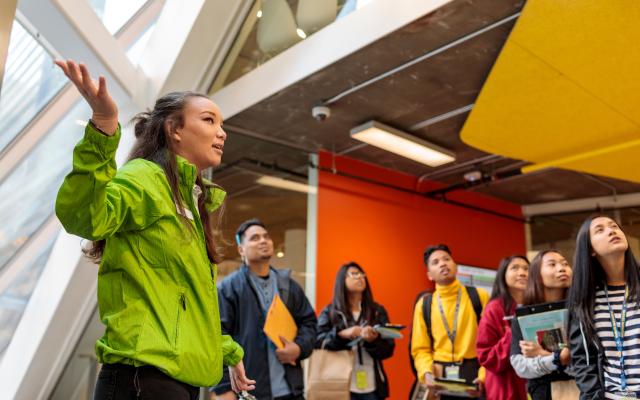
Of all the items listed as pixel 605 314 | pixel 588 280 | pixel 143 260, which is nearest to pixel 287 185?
pixel 588 280

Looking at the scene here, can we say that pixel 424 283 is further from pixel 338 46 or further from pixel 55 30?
pixel 55 30

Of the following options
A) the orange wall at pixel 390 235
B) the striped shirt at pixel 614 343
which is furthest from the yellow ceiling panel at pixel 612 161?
the striped shirt at pixel 614 343

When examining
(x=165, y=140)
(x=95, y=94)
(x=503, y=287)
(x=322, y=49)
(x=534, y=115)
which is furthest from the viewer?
(x=534, y=115)

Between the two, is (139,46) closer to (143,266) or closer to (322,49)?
(322,49)

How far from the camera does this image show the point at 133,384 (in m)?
1.24

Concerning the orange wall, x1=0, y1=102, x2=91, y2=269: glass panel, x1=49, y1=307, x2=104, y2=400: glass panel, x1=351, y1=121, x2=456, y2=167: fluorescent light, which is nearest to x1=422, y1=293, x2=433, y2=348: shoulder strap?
the orange wall

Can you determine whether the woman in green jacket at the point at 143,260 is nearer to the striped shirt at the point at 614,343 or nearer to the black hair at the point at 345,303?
the striped shirt at the point at 614,343

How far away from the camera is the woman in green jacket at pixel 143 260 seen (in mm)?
1147

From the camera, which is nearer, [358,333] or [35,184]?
[35,184]

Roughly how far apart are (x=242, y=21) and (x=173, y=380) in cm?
411

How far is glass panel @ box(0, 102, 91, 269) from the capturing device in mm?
3564

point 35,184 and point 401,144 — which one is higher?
point 401,144

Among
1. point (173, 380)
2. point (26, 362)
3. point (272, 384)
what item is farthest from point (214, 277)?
point (26, 362)

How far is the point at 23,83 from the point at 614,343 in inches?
130
